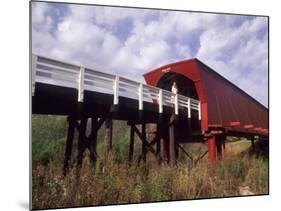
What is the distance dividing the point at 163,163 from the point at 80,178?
3.97ft

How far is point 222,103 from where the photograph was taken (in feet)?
21.4

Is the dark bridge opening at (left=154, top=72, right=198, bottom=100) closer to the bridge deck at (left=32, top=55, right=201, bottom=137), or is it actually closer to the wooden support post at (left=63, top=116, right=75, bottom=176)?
the bridge deck at (left=32, top=55, right=201, bottom=137)

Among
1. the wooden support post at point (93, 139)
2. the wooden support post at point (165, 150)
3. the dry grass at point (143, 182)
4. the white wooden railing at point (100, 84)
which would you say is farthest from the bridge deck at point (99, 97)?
the dry grass at point (143, 182)

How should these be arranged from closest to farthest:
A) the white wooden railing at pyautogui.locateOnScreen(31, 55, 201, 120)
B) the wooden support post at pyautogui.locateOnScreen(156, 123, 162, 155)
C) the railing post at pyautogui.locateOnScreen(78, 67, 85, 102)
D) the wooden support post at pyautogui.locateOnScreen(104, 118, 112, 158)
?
the white wooden railing at pyautogui.locateOnScreen(31, 55, 201, 120) → the railing post at pyautogui.locateOnScreen(78, 67, 85, 102) → the wooden support post at pyautogui.locateOnScreen(104, 118, 112, 158) → the wooden support post at pyautogui.locateOnScreen(156, 123, 162, 155)

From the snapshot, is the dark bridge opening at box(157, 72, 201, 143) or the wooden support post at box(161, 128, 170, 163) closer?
the wooden support post at box(161, 128, 170, 163)

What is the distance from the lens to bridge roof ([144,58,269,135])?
6246 mm

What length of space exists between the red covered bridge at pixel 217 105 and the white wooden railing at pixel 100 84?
0.15 m

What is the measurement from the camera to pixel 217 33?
6133mm

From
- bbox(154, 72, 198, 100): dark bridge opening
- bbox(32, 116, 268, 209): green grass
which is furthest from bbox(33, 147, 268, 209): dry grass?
bbox(154, 72, 198, 100): dark bridge opening

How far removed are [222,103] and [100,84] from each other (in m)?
1.96

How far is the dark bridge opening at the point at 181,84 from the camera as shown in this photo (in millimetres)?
6320

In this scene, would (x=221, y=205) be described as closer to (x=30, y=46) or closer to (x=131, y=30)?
(x=131, y=30)

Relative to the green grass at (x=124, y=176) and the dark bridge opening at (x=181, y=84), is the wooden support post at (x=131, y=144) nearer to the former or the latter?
the green grass at (x=124, y=176)
